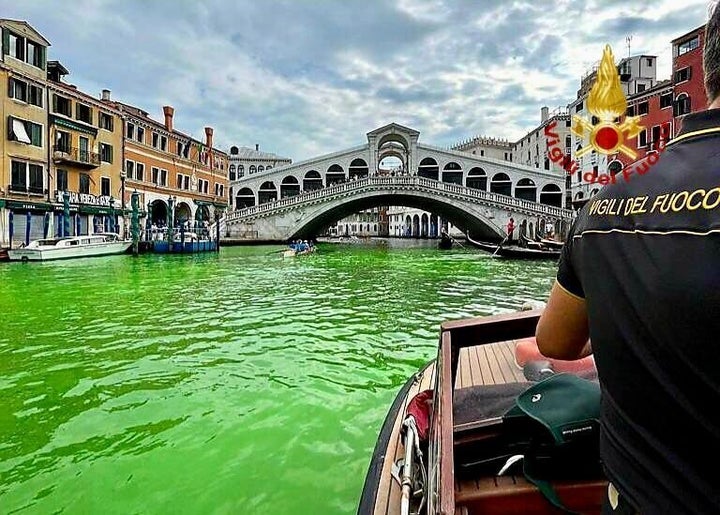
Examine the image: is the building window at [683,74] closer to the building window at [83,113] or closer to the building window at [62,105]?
the building window at [83,113]

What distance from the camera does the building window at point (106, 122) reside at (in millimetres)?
21875

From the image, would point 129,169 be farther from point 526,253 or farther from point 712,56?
point 712,56

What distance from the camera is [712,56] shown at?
2.50ft

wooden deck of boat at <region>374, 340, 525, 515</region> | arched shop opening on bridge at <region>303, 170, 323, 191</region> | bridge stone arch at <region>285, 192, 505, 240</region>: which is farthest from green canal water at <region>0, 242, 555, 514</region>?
arched shop opening on bridge at <region>303, 170, 323, 191</region>

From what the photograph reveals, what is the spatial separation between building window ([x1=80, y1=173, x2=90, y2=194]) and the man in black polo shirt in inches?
918

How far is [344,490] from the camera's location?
2.67m

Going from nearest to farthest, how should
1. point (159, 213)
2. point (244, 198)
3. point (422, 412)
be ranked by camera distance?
point (422, 412) → point (159, 213) → point (244, 198)

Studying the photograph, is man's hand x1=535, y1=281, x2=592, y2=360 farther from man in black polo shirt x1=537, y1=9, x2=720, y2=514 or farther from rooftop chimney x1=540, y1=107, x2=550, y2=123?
rooftop chimney x1=540, y1=107, x2=550, y2=123

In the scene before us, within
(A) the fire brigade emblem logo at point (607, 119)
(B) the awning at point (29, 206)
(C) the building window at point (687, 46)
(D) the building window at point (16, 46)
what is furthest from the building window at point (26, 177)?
(C) the building window at point (687, 46)

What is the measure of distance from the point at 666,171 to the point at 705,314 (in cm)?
21

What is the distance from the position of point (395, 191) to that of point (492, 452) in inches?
992

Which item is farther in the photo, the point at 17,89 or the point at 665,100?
the point at 665,100

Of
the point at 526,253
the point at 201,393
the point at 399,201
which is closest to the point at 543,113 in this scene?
the point at 399,201

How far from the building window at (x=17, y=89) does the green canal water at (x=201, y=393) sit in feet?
38.9
